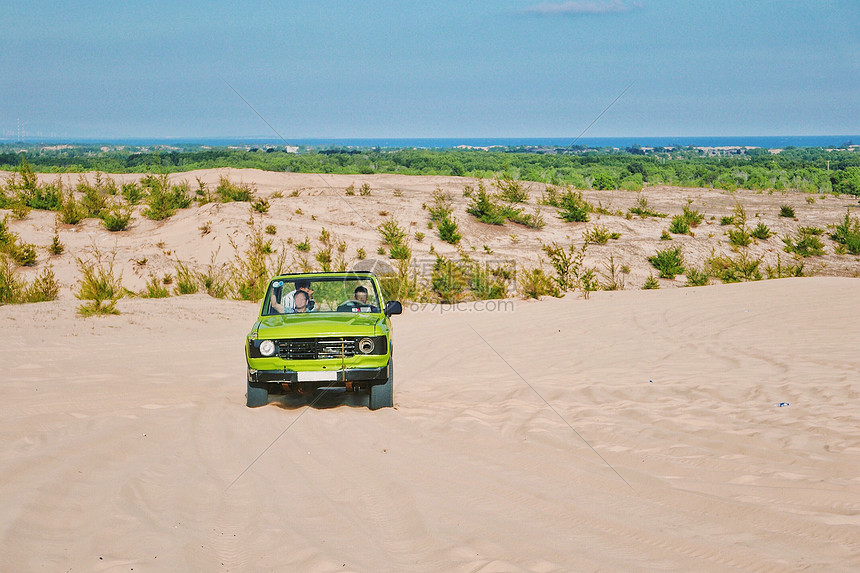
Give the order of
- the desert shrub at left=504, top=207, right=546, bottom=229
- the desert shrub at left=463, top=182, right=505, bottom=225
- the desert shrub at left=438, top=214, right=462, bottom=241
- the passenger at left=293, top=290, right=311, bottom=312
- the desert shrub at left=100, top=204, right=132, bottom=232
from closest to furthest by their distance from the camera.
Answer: the passenger at left=293, top=290, right=311, bottom=312 < the desert shrub at left=100, top=204, right=132, bottom=232 < the desert shrub at left=438, top=214, right=462, bottom=241 < the desert shrub at left=463, top=182, right=505, bottom=225 < the desert shrub at left=504, top=207, right=546, bottom=229

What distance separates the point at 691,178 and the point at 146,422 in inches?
2298

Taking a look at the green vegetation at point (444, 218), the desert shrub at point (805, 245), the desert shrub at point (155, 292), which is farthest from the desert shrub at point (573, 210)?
the desert shrub at point (155, 292)

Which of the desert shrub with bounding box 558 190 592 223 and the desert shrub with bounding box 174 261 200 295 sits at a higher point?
the desert shrub with bounding box 558 190 592 223

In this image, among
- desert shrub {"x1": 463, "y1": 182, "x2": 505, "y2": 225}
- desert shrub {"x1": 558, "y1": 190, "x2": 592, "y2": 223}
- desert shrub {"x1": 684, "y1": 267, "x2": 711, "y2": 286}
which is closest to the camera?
desert shrub {"x1": 684, "y1": 267, "x2": 711, "y2": 286}

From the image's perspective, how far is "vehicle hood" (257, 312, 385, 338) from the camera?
738cm

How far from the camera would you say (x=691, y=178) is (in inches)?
2336

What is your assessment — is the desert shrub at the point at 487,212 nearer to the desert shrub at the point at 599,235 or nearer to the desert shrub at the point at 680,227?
the desert shrub at the point at 599,235

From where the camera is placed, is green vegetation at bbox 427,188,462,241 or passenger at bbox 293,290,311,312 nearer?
passenger at bbox 293,290,311,312

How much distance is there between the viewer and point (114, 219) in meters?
24.1

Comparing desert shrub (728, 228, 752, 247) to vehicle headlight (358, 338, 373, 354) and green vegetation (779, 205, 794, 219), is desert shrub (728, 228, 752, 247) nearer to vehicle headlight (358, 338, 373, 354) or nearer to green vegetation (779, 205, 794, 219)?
green vegetation (779, 205, 794, 219)

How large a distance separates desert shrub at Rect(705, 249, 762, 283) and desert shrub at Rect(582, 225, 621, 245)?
12.2 feet

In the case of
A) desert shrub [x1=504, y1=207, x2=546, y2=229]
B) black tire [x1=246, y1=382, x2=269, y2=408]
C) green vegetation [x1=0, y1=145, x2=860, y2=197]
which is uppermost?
green vegetation [x1=0, y1=145, x2=860, y2=197]

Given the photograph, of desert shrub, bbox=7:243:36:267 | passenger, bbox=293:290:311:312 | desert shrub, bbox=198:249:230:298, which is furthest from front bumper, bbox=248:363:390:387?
desert shrub, bbox=7:243:36:267

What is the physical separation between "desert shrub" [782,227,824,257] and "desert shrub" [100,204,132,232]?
22.6m
